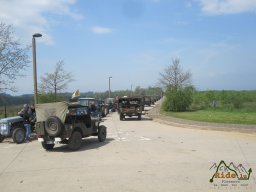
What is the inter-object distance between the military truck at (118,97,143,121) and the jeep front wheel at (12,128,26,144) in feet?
47.4

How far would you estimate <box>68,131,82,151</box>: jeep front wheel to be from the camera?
14128 millimetres

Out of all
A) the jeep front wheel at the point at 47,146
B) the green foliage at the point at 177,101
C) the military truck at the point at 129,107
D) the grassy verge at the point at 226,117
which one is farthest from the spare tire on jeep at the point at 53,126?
the green foliage at the point at 177,101

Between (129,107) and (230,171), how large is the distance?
72.5ft

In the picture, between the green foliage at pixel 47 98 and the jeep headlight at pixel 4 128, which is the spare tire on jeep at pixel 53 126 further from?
the green foliage at pixel 47 98

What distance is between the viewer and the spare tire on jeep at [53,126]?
14.1 meters

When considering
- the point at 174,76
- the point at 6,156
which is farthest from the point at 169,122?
the point at 174,76

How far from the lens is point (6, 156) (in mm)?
13500

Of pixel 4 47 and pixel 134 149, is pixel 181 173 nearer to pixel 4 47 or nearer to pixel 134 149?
pixel 134 149

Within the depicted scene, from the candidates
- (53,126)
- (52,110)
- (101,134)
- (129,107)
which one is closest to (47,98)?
(129,107)

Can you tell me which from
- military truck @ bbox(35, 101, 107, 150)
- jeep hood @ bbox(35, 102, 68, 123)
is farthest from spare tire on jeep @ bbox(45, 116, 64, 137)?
jeep hood @ bbox(35, 102, 68, 123)

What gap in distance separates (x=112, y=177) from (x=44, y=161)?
363cm

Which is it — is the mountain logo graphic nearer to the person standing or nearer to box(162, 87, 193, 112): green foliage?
the person standing

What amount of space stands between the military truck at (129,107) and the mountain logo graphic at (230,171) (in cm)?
2064

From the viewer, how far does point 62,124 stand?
1412cm
